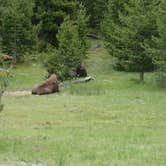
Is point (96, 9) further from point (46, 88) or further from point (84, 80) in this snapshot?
point (46, 88)

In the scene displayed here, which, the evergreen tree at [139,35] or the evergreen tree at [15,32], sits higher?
the evergreen tree at [139,35]

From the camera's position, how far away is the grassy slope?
13.5 metres

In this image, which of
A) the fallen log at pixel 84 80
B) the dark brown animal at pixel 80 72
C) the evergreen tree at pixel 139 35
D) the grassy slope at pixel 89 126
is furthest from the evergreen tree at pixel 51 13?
the grassy slope at pixel 89 126

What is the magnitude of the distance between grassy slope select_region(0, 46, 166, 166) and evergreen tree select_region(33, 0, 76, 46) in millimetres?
14465

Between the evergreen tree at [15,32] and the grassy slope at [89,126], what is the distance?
932cm

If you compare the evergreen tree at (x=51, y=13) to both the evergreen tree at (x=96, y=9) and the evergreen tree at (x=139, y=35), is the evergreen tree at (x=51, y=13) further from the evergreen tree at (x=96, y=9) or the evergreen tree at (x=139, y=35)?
the evergreen tree at (x=139, y=35)

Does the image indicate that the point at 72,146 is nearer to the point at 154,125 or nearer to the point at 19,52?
the point at 154,125

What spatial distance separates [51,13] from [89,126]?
33029 mm

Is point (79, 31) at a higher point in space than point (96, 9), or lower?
higher

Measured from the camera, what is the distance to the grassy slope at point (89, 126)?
13.5 m

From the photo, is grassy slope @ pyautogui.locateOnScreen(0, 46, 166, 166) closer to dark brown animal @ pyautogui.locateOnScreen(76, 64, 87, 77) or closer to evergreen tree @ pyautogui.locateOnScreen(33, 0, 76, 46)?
dark brown animal @ pyautogui.locateOnScreen(76, 64, 87, 77)

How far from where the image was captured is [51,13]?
52.0 metres

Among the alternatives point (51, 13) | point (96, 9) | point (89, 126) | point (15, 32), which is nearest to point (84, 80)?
point (15, 32)

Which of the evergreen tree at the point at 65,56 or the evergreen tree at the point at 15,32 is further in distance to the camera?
the evergreen tree at the point at 15,32
